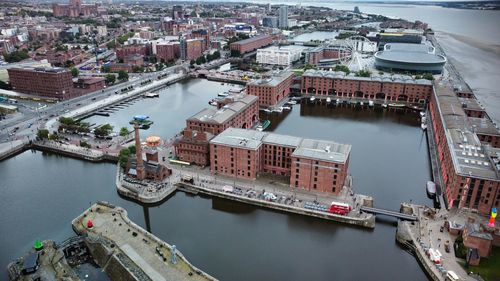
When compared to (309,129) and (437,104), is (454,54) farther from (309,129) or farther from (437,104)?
(309,129)

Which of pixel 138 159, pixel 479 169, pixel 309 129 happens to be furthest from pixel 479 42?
pixel 138 159

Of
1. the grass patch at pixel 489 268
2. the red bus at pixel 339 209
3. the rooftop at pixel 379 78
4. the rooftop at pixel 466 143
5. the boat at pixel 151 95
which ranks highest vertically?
the rooftop at pixel 466 143

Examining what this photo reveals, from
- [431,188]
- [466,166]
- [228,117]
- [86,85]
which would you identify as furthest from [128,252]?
[86,85]

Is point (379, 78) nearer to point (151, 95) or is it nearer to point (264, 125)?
point (264, 125)

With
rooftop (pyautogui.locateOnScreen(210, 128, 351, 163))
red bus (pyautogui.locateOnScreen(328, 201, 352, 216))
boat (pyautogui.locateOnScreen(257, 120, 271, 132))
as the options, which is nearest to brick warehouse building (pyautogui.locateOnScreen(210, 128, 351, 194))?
rooftop (pyautogui.locateOnScreen(210, 128, 351, 163))

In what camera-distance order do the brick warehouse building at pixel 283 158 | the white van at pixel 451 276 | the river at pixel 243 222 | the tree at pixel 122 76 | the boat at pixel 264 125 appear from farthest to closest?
the tree at pixel 122 76
the boat at pixel 264 125
the brick warehouse building at pixel 283 158
the river at pixel 243 222
the white van at pixel 451 276

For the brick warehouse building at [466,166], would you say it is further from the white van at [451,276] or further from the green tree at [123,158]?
the green tree at [123,158]

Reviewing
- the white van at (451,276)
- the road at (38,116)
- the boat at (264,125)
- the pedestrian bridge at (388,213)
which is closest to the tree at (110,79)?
the road at (38,116)
